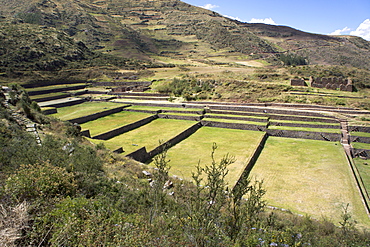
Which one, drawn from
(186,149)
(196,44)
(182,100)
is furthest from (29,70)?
(196,44)

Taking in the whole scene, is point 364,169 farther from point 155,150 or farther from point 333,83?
point 333,83

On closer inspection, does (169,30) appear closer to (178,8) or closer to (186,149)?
(178,8)

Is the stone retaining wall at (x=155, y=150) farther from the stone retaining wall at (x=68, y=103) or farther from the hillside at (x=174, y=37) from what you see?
the hillside at (x=174, y=37)

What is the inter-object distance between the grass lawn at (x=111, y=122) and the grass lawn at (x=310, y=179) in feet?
43.3

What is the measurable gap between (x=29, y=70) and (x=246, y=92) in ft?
134

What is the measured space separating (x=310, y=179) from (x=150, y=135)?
1246cm

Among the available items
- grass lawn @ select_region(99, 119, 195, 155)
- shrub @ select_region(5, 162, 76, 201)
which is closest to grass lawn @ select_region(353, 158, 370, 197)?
grass lawn @ select_region(99, 119, 195, 155)

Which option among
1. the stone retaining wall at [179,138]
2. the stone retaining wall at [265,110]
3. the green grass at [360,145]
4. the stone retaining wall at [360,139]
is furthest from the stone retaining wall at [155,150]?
the stone retaining wall at [360,139]

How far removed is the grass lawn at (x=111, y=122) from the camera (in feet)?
68.4

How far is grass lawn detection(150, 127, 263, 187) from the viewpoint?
13.7 m

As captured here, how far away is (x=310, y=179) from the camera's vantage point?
12.7 meters

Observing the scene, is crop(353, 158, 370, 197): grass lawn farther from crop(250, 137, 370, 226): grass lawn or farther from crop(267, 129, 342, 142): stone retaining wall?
crop(267, 129, 342, 142): stone retaining wall

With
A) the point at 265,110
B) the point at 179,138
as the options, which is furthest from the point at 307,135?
the point at 179,138

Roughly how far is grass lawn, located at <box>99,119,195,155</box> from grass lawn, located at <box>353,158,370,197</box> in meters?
11.9
